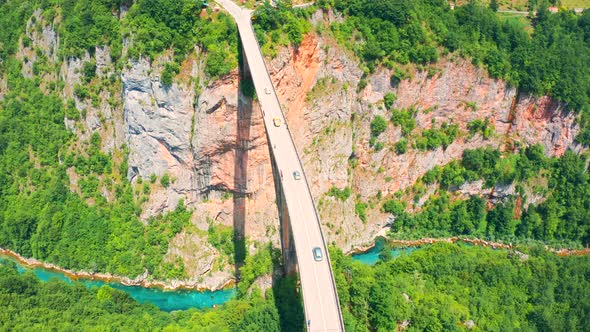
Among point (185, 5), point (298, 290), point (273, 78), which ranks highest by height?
point (185, 5)

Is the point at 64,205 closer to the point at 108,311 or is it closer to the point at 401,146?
the point at 108,311

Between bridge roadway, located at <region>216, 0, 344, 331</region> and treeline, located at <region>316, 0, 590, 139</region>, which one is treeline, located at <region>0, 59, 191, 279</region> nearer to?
bridge roadway, located at <region>216, 0, 344, 331</region>

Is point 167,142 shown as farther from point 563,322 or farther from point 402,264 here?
point 563,322

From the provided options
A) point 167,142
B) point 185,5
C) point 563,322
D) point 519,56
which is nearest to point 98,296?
point 167,142

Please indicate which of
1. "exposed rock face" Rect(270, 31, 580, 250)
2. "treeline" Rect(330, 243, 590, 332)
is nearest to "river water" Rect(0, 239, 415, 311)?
"treeline" Rect(330, 243, 590, 332)

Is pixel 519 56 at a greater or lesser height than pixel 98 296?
greater

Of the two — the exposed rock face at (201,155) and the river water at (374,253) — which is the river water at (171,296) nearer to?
the exposed rock face at (201,155)

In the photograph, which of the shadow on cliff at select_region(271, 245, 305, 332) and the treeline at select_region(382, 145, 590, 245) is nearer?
the shadow on cliff at select_region(271, 245, 305, 332)
